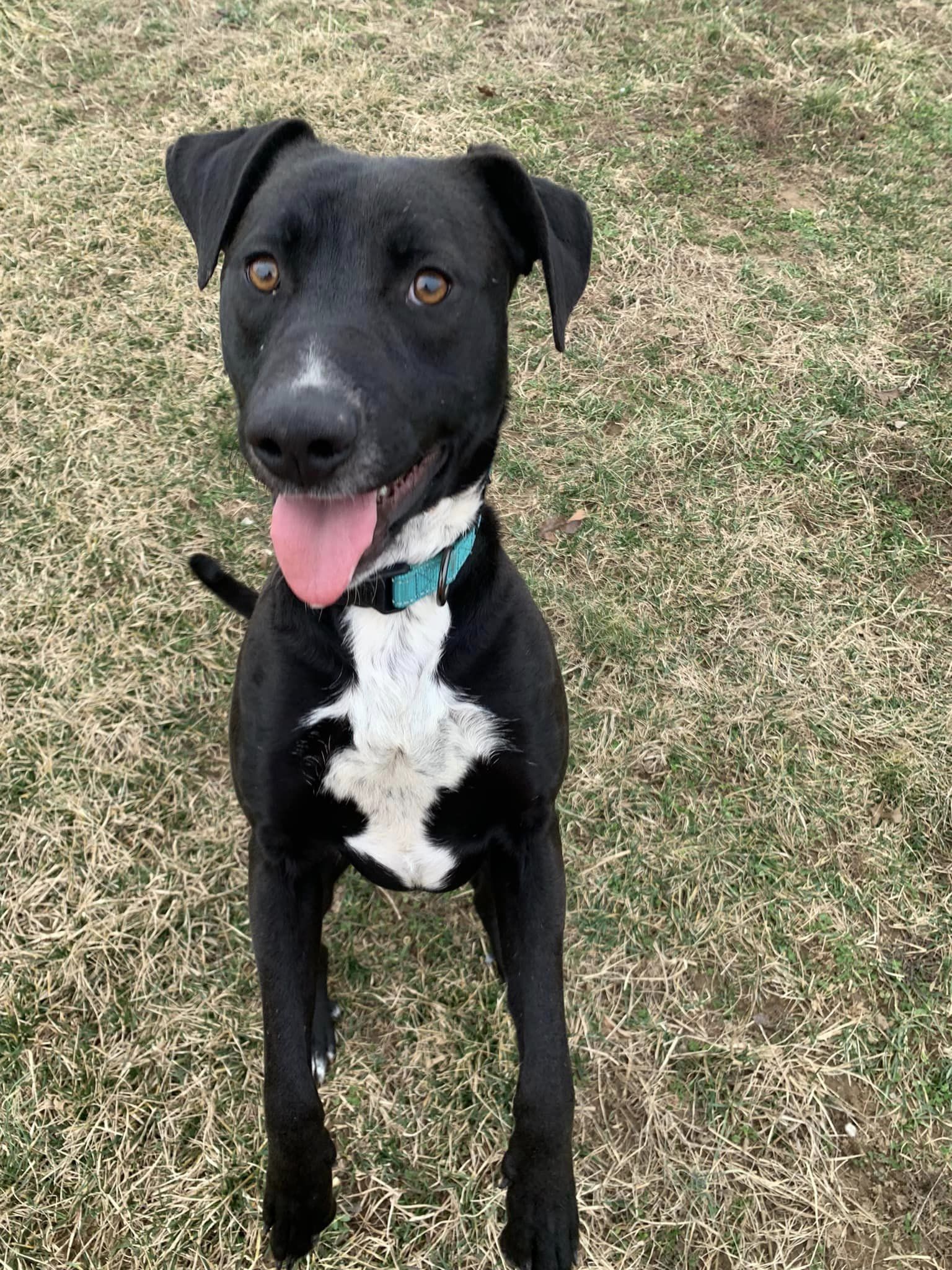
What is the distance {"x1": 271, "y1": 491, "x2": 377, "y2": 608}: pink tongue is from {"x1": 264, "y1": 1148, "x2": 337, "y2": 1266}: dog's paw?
149cm

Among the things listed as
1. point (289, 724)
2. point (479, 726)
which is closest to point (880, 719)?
point (479, 726)

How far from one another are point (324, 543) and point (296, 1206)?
67.9 inches

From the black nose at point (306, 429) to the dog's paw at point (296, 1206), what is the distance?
178 cm

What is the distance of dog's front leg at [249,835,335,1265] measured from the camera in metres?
2.30

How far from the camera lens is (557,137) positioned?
5.38m

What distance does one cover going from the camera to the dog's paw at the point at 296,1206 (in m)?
2.35

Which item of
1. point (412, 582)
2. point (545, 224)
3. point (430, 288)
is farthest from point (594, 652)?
point (430, 288)

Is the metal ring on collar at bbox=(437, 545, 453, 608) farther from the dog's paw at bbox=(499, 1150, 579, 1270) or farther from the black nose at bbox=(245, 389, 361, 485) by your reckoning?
the dog's paw at bbox=(499, 1150, 579, 1270)

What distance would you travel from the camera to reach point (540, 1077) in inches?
91.5

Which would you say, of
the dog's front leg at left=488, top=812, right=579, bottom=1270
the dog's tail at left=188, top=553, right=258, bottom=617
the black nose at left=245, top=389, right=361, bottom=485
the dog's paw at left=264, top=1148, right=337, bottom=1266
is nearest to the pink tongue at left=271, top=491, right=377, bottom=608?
the black nose at left=245, top=389, right=361, bottom=485

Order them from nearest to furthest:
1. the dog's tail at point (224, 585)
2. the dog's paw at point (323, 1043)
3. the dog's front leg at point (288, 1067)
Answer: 1. the dog's front leg at point (288, 1067)
2. the dog's paw at point (323, 1043)
3. the dog's tail at point (224, 585)

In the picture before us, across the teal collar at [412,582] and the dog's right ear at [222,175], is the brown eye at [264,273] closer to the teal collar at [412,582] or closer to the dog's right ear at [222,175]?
the dog's right ear at [222,175]

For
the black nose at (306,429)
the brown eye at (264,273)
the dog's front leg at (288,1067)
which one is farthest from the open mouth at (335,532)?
the dog's front leg at (288,1067)

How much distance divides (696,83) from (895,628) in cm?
390
